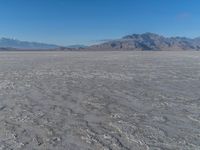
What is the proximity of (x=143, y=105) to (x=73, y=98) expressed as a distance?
2190 millimetres

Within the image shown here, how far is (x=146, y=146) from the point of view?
14.7 feet

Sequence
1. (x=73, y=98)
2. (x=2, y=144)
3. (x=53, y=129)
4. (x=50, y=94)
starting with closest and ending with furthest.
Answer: (x=2, y=144), (x=53, y=129), (x=73, y=98), (x=50, y=94)

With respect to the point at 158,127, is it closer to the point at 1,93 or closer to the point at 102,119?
the point at 102,119

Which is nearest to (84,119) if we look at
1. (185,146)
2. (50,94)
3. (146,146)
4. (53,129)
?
(53,129)

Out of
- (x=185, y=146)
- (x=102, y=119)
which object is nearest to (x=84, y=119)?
(x=102, y=119)

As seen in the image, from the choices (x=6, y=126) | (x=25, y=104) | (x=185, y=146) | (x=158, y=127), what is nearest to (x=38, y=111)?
(x=25, y=104)

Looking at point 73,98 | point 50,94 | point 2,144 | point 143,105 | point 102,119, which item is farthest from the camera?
point 50,94

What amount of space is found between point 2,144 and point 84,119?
2.09 m

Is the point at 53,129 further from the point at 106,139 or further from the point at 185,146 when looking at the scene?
the point at 185,146

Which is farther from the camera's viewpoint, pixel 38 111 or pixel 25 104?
pixel 25 104

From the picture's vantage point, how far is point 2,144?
4.45 meters

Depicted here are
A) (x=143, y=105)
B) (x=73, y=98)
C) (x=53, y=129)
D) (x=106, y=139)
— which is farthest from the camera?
(x=73, y=98)

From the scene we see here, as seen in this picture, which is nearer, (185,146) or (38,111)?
(185,146)

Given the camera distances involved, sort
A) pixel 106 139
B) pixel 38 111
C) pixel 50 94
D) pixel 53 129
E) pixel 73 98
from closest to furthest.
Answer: pixel 106 139
pixel 53 129
pixel 38 111
pixel 73 98
pixel 50 94
